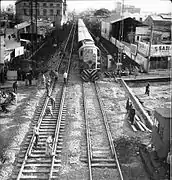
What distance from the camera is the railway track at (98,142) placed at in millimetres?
9891

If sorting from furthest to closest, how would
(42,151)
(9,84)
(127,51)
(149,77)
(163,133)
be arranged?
(127,51)
(149,77)
(9,84)
(42,151)
(163,133)

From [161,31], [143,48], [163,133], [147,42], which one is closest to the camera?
[163,133]

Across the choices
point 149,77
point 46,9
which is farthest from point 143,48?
point 46,9

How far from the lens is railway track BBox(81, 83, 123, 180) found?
9.89 metres

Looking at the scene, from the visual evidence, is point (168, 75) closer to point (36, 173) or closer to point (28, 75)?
point (28, 75)

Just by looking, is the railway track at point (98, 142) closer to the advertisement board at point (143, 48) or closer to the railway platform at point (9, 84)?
the railway platform at point (9, 84)

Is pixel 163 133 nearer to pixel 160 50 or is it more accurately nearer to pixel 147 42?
pixel 160 50

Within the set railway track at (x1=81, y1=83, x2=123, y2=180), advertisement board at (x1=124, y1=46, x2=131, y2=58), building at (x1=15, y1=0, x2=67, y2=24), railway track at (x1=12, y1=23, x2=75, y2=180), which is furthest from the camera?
building at (x1=15, y1=0, x2=67, y2=24)

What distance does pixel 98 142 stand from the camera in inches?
465

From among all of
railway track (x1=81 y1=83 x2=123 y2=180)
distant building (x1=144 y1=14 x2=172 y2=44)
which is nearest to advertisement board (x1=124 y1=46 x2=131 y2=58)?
distant building (x1=144 y1=14 x2=172 y2=44)

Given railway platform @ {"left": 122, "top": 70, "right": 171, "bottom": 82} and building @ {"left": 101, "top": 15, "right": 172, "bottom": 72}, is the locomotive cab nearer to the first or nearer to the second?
railway platform @ {"left": 122, "top": 70, "right": 171, "bottom": 82}

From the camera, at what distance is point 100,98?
17781 millimetres

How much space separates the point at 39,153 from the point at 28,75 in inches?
440

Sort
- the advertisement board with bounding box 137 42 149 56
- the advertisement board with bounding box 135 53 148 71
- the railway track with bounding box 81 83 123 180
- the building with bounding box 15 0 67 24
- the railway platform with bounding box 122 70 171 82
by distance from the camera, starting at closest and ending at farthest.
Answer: the railway track with bounding box 81 83 123 180 < the railway platform with bounding box 122 70 171 82 < the advertisement board with bounding box 135 53 148 71 < the advertisement board with bounding box 137 42 149 56 < the building with bounding box 15 0 67 24
